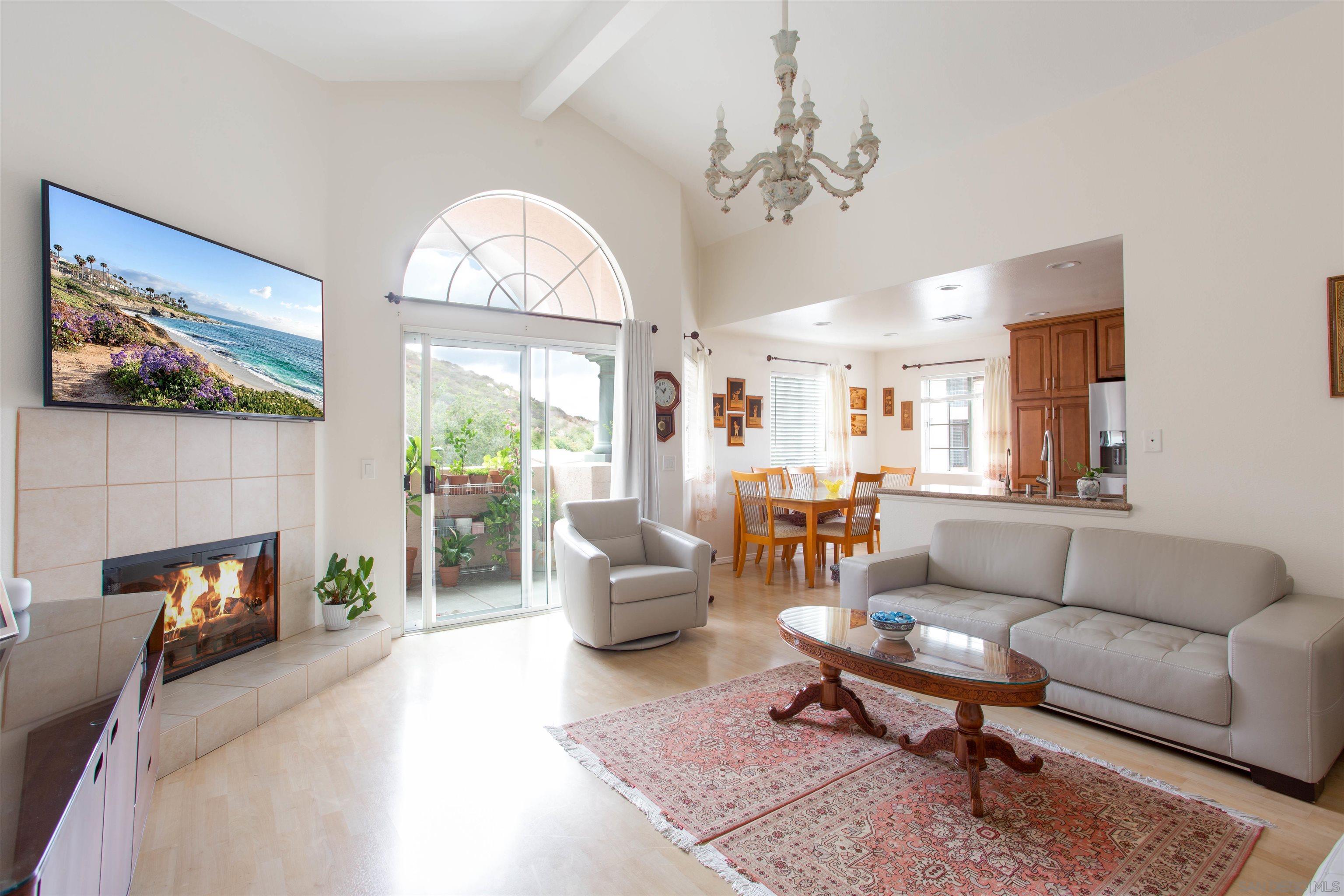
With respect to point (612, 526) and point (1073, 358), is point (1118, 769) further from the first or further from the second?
point (1073, 358)

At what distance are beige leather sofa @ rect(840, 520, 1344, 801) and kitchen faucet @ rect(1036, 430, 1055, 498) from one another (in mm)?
592

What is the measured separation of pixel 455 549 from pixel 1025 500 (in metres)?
3.55

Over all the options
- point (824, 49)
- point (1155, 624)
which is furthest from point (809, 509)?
point (824, 49)

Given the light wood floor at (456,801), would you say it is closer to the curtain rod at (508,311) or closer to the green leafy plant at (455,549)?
the green leafy plant at (455,549)

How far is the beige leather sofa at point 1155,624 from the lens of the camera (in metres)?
2.19

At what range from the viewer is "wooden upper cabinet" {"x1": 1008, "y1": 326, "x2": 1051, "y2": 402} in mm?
5531

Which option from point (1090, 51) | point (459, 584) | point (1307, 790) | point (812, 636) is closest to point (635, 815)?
point (812, 636)

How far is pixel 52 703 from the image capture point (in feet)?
3.52

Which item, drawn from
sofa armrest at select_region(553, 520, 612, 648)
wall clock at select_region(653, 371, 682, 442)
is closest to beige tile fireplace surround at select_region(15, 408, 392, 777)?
sofa armrest at select_region(553, 520, 612, 648)

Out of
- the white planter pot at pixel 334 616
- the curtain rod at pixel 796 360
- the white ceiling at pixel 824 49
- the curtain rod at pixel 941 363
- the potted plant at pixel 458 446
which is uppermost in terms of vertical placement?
the white ceiling at pixel 824 49

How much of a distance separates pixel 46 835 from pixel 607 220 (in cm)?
479

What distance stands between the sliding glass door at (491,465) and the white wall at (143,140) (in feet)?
2.42

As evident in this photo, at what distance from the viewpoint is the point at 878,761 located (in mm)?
2420

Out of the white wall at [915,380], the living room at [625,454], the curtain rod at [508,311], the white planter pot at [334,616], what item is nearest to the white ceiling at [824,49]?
the living room at [625,454]
